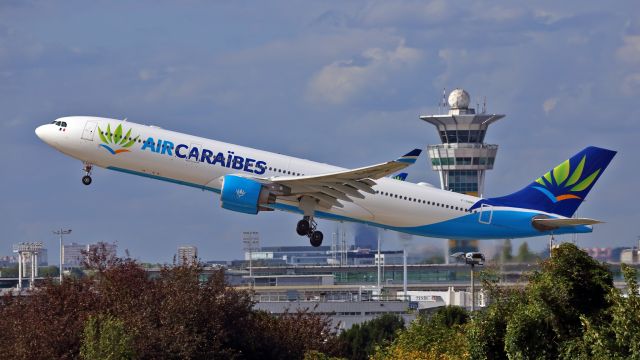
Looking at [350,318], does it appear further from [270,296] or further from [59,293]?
[59,293]

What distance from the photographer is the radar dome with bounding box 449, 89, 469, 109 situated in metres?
191

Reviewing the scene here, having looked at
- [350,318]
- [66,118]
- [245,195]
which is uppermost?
[66,118]

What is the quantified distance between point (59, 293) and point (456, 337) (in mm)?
23852

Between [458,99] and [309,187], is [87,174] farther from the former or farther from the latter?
[458,99]

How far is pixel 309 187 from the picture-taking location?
6556cm

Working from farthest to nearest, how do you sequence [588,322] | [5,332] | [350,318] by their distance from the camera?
1. [350,318]
2. [5,332]
3. [588,322]

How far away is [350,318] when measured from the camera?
11194 centimetres

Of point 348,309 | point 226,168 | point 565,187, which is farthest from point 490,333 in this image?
point 348,309

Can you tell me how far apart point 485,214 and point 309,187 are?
10613mm

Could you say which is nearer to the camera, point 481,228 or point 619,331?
point 619,331

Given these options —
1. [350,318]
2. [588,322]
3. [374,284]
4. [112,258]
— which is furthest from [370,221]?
[374,284]

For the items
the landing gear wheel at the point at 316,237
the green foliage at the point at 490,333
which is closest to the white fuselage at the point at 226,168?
the landing gear wheel at the point at 316,237

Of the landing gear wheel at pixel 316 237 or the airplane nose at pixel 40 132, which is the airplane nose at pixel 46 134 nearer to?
A: the airplane nose at pixel 40 132

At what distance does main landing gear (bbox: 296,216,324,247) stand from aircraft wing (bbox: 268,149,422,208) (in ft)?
3.85
